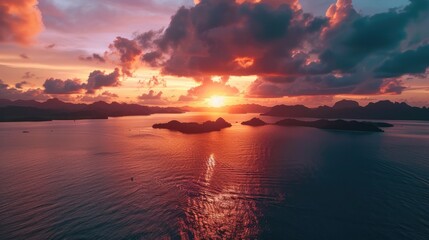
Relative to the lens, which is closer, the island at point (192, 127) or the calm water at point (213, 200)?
the calm water at point (213, 200)

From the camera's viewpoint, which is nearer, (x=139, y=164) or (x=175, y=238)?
(x=175, y=238)

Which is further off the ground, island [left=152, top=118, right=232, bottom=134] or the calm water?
island [left=152, top=118, right=232, bottom=134]

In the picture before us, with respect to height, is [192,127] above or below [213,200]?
above

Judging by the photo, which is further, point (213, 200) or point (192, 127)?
point (192, 127)

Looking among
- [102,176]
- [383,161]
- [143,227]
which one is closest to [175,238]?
[143,227]

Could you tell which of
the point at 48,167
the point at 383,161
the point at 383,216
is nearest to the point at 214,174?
the point at 383,216

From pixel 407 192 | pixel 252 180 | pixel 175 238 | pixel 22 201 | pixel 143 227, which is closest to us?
pixel 175 238

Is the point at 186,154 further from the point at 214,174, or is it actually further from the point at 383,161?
the point at 383,161

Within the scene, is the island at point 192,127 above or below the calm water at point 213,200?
above

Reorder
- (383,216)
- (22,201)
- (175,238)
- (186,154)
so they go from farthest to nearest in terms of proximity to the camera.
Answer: (186,154), (22,201), (383,216), (175,238)

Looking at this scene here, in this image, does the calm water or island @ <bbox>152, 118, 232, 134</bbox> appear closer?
the calm water
